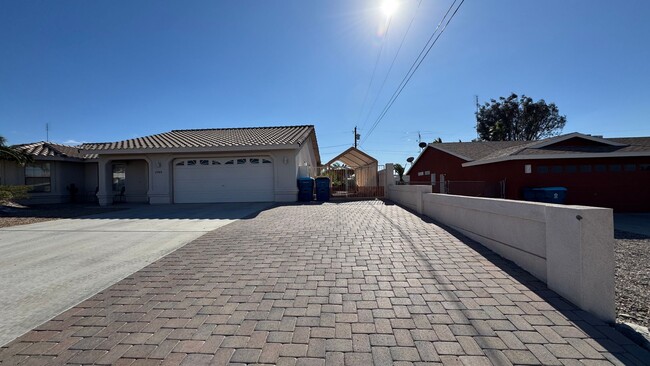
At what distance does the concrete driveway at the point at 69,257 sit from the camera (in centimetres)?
353

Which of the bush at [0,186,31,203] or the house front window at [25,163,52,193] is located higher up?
the house front window at [25,163,52,193]

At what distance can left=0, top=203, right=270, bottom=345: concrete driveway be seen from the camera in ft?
11.6

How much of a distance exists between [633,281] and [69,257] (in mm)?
9448

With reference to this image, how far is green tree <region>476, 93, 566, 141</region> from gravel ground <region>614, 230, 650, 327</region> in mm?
36024

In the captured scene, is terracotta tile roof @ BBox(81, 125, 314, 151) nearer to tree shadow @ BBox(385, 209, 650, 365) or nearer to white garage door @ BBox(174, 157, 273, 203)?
white garage door @ BBox(174, 157, 273, 203)

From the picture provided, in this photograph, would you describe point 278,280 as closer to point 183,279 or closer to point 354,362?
point 183,279

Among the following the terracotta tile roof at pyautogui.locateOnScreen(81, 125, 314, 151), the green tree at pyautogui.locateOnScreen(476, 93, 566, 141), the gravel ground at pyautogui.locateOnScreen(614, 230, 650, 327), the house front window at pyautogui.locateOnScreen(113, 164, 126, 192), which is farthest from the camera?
the green tree at pyautogui.locateOnScreen(476, 93, 566, 141)

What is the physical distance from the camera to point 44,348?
104 inches

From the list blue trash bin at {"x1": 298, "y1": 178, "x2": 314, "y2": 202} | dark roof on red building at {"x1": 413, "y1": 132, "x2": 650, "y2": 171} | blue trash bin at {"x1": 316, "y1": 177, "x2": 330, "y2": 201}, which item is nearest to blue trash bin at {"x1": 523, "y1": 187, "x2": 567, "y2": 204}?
dark roof on red building at {"x1": 413, "y1": 132, "x2": 650, "y2": 171}

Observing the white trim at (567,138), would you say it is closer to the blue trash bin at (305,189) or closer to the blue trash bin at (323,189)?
the blue trash bin at (323,189)

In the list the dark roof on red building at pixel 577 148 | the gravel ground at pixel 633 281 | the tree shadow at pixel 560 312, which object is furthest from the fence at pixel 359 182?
the tree shadow at pixel 560 312

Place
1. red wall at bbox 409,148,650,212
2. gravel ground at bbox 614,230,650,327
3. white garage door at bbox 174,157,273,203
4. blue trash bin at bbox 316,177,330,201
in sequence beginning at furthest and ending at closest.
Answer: blue trash bin at bbox 316,177,330,201
white garage door at bbox 174,157,273,203
red wall at bbox 409,148,650,212
gravel ground at bbox 614,230,650,327

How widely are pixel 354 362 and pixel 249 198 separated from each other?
14109 millimetres

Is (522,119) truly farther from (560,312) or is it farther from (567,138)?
(560,312)
